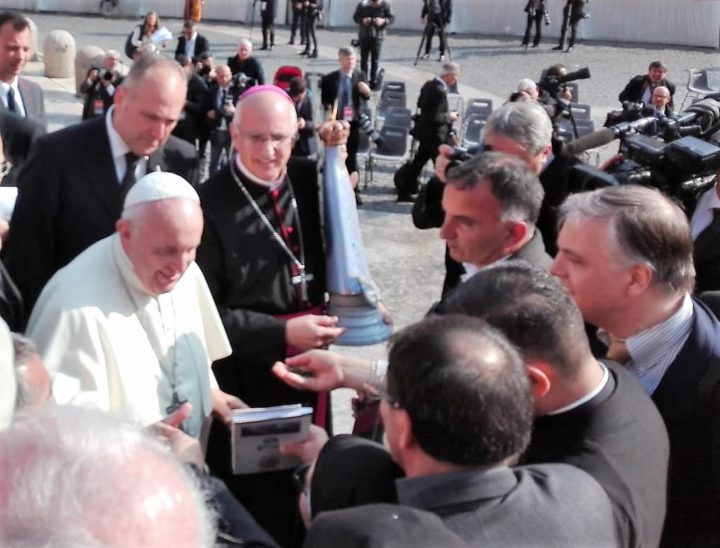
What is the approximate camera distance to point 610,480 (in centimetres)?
196

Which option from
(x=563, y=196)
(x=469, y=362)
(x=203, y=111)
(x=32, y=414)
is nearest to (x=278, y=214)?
(x=563, y=196)

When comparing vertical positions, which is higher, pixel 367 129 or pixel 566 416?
pixel 566 416

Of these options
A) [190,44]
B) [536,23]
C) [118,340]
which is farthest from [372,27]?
[118,340]

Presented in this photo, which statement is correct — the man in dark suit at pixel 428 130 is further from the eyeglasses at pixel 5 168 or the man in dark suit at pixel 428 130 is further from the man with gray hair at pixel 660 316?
the man with gray hair at pixel 660 316

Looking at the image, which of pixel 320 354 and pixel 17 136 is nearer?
pixel 320 354

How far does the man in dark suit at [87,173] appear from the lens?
11.3 feet

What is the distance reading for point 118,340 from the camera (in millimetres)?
2619

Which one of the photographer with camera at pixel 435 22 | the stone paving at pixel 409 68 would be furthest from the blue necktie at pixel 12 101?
the photographer with camera at pixel 435 22

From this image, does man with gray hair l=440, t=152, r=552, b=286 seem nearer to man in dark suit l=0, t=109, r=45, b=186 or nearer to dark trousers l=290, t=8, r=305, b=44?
man in dark suit l=0, t=109, r=45, b=186

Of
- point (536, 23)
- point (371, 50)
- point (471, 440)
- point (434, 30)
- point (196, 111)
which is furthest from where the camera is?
point (536, 23)

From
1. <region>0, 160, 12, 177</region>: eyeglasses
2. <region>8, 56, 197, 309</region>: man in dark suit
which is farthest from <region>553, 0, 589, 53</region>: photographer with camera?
<region>8, 56, 197, 309</region>: man in dark suit

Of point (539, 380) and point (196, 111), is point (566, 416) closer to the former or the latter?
point (539, 380)

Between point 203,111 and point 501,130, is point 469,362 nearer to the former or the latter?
point 501,130

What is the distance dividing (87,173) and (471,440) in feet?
7.56
